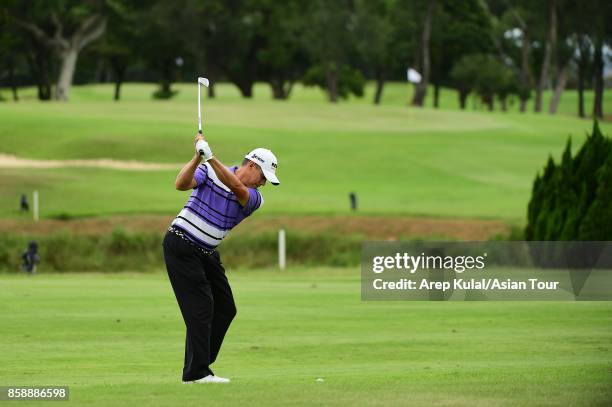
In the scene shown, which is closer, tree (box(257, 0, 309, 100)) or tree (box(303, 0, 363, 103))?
tree (box(303, 0, 363, 103))

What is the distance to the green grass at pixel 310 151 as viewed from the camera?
56406 mm

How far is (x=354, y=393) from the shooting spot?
11.3 m

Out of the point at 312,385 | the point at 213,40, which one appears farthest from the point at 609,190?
the point at 213,40

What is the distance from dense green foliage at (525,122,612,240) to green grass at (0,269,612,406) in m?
11.6

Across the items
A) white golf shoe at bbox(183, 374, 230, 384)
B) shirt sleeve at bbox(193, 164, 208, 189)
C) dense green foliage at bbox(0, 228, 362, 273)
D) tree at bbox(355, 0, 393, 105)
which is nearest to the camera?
shirt sleeve at bbox(193, 164, 208, 189)

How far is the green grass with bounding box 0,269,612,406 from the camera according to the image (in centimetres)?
1136

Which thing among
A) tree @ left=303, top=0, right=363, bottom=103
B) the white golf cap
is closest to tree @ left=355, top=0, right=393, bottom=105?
tree @ left=303, top=0, right=363, bottom=103

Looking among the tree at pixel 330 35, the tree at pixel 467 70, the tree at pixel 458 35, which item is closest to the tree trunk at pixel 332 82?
the tree at pixel 330 35

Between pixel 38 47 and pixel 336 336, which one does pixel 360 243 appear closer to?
pixel 336 336

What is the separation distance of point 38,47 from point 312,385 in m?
105

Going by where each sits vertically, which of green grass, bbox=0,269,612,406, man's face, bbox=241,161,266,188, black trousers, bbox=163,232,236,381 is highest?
man's face, bbox=241,161,266,188

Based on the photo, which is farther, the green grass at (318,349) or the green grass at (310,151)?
the green grass at (310,151)

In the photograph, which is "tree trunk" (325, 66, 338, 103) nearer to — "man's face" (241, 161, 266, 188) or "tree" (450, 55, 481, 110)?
"tree" (450, 55, 481, 110)

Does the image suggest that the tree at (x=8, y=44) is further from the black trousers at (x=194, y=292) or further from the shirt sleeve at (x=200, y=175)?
the shirt sleeve at (x=200, y=175)
